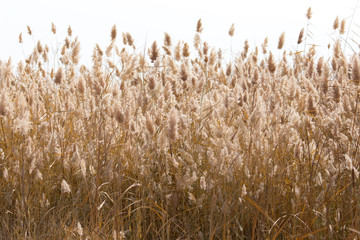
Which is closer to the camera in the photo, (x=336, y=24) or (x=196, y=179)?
(x=196, y=179)

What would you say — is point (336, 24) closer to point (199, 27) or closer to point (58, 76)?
point (199, 27)

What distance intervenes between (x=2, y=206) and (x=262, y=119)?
1481mm

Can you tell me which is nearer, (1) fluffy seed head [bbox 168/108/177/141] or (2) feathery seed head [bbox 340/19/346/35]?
(1) fluffy seed head [bbox 168/108/177/141]

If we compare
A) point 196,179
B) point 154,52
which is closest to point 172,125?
point 196,179

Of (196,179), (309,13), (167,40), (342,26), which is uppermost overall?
(309,13)

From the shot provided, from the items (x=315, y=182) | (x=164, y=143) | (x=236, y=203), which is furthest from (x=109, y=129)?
(x=315, y=182)

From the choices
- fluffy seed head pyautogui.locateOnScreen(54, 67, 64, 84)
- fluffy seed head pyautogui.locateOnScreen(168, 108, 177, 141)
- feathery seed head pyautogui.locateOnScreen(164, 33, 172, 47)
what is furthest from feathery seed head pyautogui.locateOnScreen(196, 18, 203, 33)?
fluffy seed head pyautogui.locateOnScreen(168, 108, 177, 141)

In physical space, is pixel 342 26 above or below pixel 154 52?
above

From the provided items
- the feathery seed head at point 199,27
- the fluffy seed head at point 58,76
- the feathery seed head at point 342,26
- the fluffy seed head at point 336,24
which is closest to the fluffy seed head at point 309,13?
the fluffy seed head at point 336,24

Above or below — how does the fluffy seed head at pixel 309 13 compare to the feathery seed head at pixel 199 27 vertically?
above

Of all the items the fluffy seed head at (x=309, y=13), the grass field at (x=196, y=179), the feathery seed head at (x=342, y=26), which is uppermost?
the fluffy seed head at (x=309, y=13)

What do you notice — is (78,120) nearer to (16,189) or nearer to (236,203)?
(16,189)

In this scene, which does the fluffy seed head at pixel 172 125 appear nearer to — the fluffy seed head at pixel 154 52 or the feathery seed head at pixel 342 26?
the fluffy seed head at pixel 154 52

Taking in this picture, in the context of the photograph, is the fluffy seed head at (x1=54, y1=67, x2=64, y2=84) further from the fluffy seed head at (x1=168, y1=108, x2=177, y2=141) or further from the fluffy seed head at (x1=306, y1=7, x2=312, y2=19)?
the fluffy seed head at (x1=306, y1=7, x2=312, y2=19)
